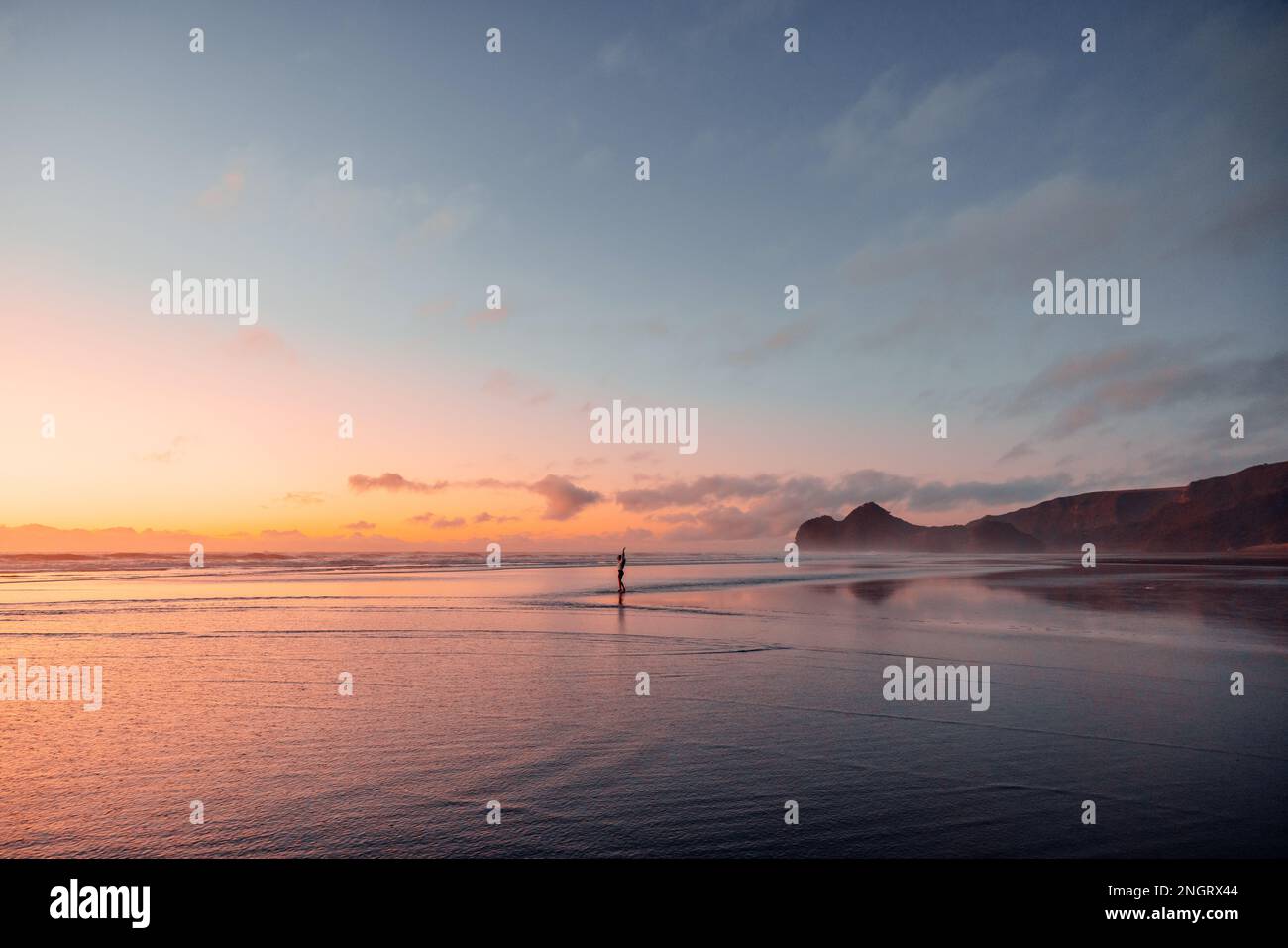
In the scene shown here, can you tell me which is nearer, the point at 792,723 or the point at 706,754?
the point at 706,754

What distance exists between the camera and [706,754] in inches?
382

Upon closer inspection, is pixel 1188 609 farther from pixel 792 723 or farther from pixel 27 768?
pixel 27 768

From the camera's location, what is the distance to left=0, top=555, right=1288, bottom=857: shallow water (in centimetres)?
715

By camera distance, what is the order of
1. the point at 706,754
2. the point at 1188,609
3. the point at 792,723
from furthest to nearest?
the point at 1188,609 → the point at 792,723 → the point at 706,754

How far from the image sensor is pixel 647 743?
10.2m

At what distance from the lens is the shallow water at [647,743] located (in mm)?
7152
